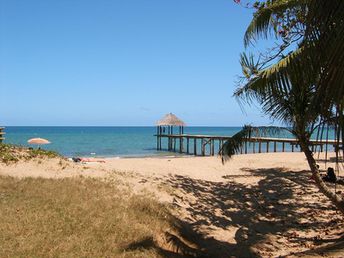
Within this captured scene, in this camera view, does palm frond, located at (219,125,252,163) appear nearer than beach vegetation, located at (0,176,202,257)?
No

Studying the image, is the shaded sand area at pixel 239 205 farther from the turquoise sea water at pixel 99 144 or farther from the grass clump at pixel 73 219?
the turquoise sea water at pixel 99 144

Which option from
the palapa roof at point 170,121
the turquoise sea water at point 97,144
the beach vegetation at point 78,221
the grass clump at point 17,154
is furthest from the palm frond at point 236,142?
the palapa roof at point 170,121

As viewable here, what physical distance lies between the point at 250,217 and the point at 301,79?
594cm

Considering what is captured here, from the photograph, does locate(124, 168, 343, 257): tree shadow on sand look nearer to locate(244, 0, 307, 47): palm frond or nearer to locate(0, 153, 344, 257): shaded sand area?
locate(0, 153, 344, 257): shaded sand area

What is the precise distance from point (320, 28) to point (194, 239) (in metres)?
5.49

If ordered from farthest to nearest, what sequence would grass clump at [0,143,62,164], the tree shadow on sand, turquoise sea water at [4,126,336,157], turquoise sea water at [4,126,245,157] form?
turquoise sea water at [4,126,245,157]
turquoise sea water at [4,126,336,157]
grass clump at [0,143,62,164]
the tree shadow on sand

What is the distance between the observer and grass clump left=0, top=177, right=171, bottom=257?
5220mm

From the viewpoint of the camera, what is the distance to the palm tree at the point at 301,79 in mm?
2273

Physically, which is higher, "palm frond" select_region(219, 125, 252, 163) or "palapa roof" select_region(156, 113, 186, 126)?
"palapa roof" select_region(156, 113, 186, 126)

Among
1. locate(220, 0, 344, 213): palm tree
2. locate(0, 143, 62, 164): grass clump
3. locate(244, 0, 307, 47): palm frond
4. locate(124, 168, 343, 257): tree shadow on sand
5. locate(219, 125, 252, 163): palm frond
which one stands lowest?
locate(124, 168, 343, 257): tree shadow on sand

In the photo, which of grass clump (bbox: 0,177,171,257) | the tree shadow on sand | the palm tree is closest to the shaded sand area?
the tree shadow on sand

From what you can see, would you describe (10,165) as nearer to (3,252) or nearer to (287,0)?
(3,252)

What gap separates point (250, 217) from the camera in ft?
30.0

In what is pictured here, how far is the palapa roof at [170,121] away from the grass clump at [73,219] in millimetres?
34835
